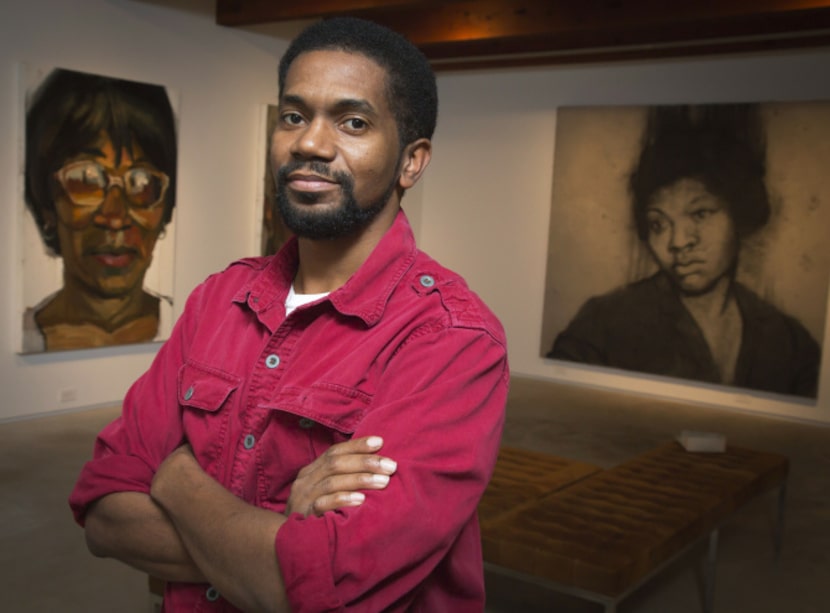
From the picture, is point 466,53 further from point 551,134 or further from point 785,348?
point 785,348

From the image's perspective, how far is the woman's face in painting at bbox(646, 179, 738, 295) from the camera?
314 inches

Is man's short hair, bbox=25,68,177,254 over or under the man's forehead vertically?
over

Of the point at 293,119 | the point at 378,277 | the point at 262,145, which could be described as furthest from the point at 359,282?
the point at 262,145

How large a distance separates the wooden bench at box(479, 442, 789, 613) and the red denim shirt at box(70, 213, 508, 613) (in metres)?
1.85

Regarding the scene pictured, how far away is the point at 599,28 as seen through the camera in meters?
6.93

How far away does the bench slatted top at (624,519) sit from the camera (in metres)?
3.12

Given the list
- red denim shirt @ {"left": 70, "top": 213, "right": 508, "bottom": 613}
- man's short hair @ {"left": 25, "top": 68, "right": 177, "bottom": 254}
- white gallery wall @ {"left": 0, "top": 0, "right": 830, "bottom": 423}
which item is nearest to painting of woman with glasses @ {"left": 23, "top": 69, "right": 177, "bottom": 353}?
man's short hair @ {"left": 25, "top": 68, "right": 177, "bottom": 254}

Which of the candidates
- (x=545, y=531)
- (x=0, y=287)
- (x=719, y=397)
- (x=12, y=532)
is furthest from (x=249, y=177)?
(x=545, y=531)

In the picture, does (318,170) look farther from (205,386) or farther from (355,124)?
(205,386)

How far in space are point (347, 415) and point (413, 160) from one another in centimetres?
48

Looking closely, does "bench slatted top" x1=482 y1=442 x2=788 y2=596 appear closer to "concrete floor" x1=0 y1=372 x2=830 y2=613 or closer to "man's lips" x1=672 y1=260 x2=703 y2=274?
"concrete floor" x1=0 y1=372 x2=830 y2=613

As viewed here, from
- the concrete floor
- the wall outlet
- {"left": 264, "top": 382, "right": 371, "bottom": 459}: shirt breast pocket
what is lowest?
the concrete floor

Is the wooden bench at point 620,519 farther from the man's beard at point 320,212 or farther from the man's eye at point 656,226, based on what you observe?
the man's eye at point 656,226

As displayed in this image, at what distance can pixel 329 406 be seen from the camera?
4.26ft
